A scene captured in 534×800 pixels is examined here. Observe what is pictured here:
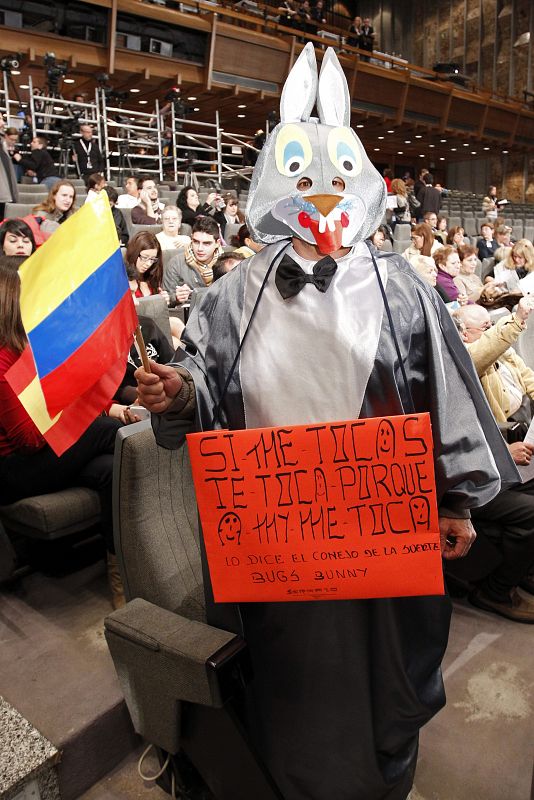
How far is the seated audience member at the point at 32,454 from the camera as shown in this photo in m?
1.60

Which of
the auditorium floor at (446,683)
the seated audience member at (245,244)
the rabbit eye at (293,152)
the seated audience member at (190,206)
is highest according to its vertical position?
the seated audience member at (190,206)

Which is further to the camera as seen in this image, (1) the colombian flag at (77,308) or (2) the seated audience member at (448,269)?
(2) the seated audience member at (448,269)

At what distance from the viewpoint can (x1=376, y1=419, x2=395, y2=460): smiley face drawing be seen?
919mm

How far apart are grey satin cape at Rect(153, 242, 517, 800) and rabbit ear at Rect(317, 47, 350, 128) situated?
260 mm

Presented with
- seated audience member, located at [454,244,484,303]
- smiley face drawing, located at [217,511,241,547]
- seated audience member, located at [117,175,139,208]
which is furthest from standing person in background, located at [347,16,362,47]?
smiley face drawing, located at [217,511,241,547]

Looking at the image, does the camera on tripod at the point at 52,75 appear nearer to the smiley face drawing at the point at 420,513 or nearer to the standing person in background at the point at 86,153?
the standing person in background at the point at 86,153

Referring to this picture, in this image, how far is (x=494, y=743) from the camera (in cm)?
141

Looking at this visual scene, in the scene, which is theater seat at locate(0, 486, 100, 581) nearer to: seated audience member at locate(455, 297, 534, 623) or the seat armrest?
the seat armrest

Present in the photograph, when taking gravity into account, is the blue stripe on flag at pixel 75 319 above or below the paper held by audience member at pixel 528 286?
below

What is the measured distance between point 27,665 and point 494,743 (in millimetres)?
1056

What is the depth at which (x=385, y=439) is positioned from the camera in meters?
0.92

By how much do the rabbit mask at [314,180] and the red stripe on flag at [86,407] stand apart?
14.6 inches

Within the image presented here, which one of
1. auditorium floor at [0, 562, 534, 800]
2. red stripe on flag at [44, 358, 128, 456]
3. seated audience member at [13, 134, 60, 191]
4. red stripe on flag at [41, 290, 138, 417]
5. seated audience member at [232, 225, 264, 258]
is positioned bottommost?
auditorium floor at [0, 562, 534, 800]

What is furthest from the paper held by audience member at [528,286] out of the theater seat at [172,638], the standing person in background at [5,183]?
the standing person in background at [5,183]
